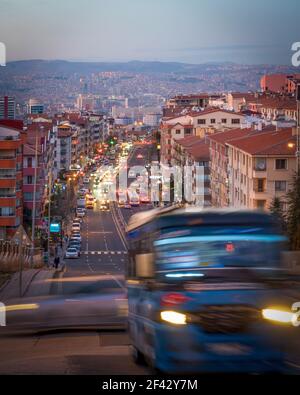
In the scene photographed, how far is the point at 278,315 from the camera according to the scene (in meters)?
3.99

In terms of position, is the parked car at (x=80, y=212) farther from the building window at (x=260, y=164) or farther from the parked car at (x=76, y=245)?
the building window at (x=260, y=164)

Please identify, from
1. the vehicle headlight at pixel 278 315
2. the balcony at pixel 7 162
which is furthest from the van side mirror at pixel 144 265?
the balcony at pixel 7 162

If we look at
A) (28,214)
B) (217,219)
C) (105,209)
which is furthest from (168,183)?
(217,219)

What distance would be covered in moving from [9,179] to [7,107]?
532 centimetres

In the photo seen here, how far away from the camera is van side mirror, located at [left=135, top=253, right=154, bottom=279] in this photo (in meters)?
4.33

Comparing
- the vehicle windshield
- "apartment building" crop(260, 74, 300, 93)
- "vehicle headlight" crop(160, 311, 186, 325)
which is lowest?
"vehicle headlight" crop(160, 311, 186, 325)

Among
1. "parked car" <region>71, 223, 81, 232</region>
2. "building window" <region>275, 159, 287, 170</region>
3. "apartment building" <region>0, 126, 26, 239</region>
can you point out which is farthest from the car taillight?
"parked car" <region>71, 223, 81, 232</region>

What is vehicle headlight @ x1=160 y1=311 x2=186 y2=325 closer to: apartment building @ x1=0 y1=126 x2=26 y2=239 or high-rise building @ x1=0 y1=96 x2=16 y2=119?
apartment building @ x1=0 y1=126 x2=26 y2=239

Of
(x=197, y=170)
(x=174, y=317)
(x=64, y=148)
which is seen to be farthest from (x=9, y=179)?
(x=64, y=148)

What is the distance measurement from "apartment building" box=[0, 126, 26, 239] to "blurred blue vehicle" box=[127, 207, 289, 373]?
2040 centimetres

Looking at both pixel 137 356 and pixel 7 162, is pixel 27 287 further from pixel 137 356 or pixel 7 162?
pixel 7 162

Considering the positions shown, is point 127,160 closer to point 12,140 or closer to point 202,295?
point 12,140

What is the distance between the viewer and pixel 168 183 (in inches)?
1405
